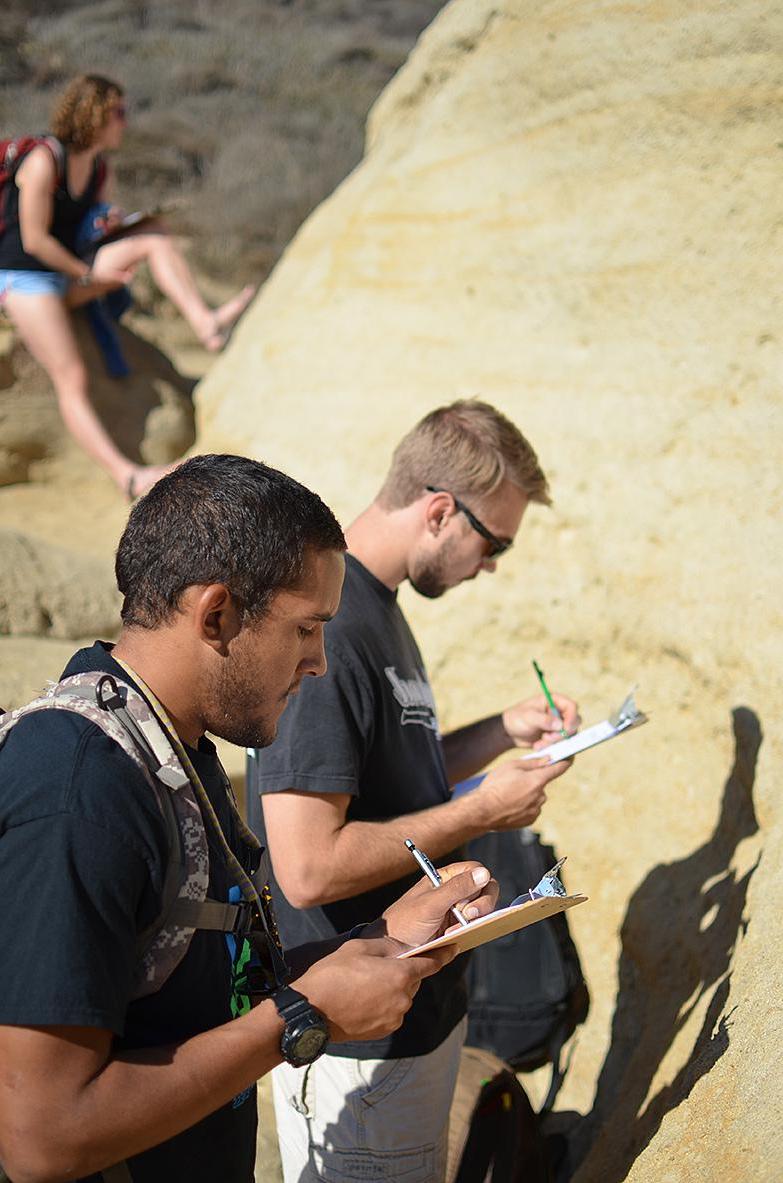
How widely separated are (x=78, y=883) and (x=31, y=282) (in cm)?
496

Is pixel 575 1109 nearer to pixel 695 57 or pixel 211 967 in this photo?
pixel 211 967

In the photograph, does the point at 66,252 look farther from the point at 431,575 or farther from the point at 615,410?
the point at 431,575

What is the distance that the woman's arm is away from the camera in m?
5.27

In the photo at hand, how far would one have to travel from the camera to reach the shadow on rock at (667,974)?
2455 mm

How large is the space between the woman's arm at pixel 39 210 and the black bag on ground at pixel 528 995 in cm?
387

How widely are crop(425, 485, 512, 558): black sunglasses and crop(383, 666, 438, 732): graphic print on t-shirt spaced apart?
353 mm

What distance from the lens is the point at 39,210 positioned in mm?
5355

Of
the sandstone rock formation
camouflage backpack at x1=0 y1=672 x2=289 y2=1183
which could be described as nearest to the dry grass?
the sandstone rock formation

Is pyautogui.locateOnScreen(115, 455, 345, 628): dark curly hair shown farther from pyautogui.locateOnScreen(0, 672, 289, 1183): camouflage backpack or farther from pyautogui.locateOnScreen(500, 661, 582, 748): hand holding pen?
pyautogui.locateOnScreen(500, 661, 582, 748): hand holding pen

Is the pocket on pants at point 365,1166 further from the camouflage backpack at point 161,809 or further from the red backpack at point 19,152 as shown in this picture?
the red backpack at point 19,152

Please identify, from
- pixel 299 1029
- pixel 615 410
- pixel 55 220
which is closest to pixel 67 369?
pixel 55 220

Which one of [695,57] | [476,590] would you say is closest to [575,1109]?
[476,590]

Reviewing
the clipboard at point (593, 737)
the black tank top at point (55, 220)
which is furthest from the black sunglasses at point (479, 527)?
the black tank top at point (55, 220)

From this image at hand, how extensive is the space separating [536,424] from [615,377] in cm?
35
